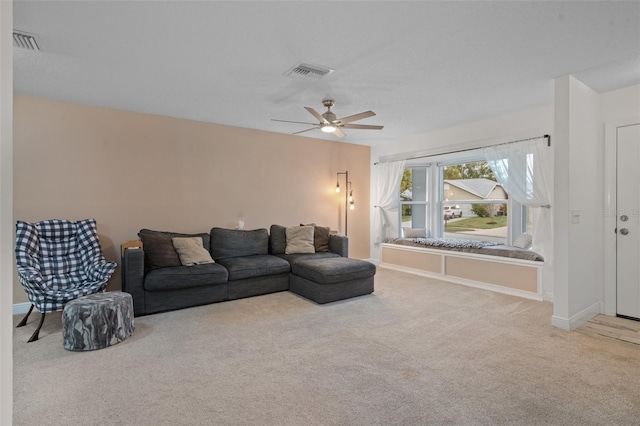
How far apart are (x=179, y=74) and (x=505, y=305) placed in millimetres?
4503

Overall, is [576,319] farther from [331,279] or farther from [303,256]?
[303,256]

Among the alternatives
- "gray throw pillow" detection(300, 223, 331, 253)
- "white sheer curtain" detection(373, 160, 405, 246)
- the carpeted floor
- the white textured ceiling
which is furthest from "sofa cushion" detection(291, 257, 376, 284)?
"white sheer curtain" detection(373, 160, 405, 246)

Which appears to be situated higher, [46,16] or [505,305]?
[46,16]

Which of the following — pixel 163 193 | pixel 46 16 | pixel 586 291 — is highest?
pixel 46 16

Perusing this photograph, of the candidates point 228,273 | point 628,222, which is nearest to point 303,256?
point 228,273

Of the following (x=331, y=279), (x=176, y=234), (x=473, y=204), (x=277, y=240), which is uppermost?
(x=473, y=204)

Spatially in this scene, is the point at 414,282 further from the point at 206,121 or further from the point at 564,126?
the point at 206,121

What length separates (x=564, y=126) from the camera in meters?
3.38

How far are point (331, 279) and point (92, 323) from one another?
8.02 ft

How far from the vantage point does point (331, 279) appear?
415 cm

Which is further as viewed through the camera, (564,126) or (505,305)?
(505,305)

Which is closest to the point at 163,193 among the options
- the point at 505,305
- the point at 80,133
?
the point at 80,133

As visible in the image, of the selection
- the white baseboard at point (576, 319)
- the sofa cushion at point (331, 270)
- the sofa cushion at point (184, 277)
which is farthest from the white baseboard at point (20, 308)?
the white baseboard at point (576, 319)

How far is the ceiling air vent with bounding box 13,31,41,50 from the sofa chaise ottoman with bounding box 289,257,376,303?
3422 millimetres
